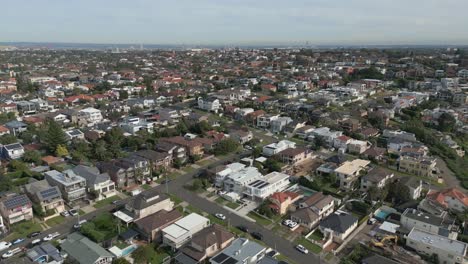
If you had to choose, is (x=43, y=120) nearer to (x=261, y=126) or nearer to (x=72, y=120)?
(x=72, y=120)

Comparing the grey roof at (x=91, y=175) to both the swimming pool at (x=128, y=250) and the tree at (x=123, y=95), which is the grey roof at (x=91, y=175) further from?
the tree at (x=123, y=95)

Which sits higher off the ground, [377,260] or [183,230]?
[377,260]

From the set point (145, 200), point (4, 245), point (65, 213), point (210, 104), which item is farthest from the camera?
point (210, 104)

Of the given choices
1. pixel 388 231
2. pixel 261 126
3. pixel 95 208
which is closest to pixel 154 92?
pixel 261 126

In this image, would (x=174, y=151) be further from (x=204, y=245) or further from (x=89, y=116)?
(x=89, y=116)

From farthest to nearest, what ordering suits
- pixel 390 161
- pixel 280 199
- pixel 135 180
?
pixel 390 161 < pixel 135 180 < pixel 280 199

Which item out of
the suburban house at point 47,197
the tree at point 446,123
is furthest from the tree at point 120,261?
the tree at point 446,123

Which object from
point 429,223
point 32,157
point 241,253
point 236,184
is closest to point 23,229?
point 32,157

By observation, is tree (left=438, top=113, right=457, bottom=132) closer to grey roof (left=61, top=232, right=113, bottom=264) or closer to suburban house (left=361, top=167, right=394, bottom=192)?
suburban house (left=361, top=167, right=394, bottom=192)
